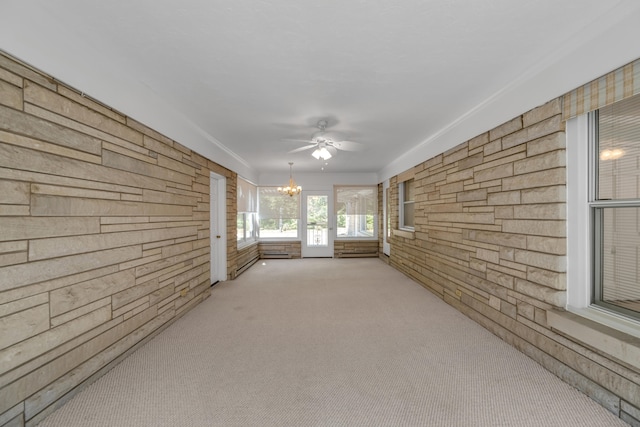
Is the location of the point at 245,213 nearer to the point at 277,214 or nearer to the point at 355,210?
the point at 277,214

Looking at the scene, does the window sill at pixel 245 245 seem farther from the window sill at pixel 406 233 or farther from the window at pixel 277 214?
the window sill at pixel 406 233

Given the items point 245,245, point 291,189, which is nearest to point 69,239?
point 245,245

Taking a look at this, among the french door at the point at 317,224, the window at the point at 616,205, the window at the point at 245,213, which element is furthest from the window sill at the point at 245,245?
the window at the point at 616,205

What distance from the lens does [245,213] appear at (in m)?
6.89

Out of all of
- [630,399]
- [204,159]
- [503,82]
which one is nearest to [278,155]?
[204,159]

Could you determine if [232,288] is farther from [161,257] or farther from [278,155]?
[278,155]

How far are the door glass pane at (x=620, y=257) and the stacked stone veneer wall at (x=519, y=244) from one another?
22cm

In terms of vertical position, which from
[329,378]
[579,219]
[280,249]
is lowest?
[329,378]

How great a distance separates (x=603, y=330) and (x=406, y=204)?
447 centimetres

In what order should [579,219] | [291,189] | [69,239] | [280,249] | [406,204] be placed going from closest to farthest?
[69,239], [579,219], [406,204], [291,189], [280,249]

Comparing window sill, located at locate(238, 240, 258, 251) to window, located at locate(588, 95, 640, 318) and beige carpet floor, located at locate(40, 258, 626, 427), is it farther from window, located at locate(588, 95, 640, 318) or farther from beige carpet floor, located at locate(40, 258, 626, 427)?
window, located at locate(588, 95, 640, 318)

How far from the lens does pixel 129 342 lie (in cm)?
242

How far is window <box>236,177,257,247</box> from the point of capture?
20.4 feet

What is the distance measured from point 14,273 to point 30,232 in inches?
9.1
